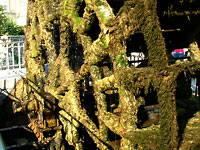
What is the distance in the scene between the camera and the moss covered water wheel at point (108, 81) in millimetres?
2475

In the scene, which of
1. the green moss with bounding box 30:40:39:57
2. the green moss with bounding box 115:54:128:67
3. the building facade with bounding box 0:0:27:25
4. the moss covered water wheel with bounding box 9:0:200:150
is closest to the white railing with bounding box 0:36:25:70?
the green moss with bounding box 30:40:39:57

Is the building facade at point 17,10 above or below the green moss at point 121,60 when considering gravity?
above

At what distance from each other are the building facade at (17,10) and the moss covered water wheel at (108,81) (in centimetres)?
1842

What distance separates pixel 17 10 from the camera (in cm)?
2525

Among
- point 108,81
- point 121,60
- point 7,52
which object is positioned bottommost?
point 108,81

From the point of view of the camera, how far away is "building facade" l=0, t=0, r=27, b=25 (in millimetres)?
22728

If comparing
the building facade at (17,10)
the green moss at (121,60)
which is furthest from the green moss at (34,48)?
the building facade at (17,10)

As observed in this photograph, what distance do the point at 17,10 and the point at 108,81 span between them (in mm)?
24617

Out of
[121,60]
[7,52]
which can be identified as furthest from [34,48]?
[121,60]

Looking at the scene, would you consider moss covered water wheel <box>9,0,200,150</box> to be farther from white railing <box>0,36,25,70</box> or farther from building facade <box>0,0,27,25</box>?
building facade <box>0,0,27,25</box>

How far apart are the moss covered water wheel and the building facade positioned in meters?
18.4

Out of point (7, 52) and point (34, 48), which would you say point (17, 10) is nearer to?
point (7, 52)

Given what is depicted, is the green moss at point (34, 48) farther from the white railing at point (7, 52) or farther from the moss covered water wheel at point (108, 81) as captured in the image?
the white railing at point (7, 52)

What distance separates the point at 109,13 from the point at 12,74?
5.02 metres
